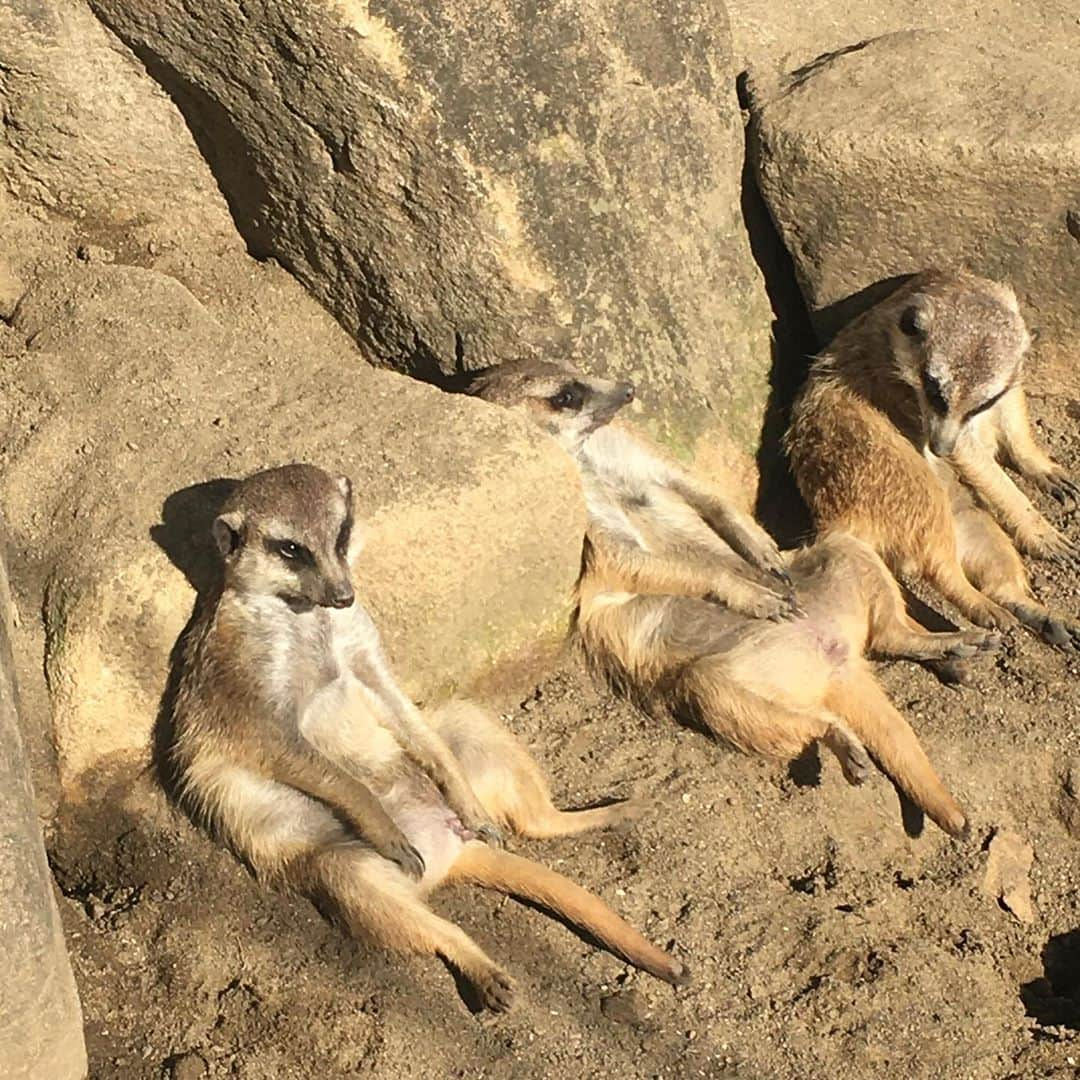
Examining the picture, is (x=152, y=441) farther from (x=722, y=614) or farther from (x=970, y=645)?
(x=970, y=645)

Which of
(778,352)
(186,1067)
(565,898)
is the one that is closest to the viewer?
(186,1067)

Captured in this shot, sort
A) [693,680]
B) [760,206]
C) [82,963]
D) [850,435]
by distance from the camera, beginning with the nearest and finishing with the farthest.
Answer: [82,963]
[693,680]
[850,435]
[760,206]

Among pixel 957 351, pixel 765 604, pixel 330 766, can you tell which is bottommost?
pixel 330 766

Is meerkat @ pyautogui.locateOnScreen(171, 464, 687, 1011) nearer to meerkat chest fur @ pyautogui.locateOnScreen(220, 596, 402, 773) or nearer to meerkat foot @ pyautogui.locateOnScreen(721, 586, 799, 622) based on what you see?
meerkat chest fur @ pyautogui.locateOnScreen(220, 596, 402, 773)

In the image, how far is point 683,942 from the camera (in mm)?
2715

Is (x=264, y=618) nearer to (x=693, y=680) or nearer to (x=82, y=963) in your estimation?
(x=82, y=963)

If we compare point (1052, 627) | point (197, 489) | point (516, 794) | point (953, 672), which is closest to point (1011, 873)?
point (953, 672)

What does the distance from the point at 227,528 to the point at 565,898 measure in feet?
2.84

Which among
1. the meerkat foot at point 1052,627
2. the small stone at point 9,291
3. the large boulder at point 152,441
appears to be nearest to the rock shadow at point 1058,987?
the meerkat foot at point 1052,627

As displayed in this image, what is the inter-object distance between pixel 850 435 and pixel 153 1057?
208 cm

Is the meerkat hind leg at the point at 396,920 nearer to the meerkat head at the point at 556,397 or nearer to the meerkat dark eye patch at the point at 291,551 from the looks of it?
the meerkat dark eye patch at the point at 291,551

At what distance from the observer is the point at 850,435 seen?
3678mm

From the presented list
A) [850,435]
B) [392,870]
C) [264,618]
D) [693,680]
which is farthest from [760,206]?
[392,870]

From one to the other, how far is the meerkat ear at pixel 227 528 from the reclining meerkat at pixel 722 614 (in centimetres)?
77
